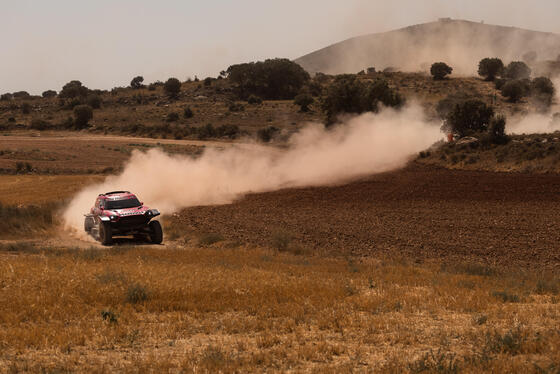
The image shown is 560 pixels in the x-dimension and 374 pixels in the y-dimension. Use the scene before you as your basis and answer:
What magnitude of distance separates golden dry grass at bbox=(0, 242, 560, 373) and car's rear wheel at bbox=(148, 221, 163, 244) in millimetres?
8377

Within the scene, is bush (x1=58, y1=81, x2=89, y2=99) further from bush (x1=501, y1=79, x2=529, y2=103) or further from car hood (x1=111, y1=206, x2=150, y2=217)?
car hood (x1=111, y1=206, x2=150, y2=217)

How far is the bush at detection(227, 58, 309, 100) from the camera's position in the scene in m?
132

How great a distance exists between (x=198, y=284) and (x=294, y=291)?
2625 mm

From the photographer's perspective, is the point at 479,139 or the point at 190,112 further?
the point at 190,112

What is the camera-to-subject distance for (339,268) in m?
21.2

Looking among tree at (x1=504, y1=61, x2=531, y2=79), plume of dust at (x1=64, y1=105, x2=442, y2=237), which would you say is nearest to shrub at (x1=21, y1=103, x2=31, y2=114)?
plume of dust at (x1=64, y1=105, x2=442, y2=237)

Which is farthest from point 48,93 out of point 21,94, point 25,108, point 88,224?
point 88,224

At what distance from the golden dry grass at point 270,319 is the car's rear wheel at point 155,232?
27.5 ft

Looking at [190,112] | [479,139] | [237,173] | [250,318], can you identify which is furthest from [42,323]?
[190,112]

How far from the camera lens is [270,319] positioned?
12.9m

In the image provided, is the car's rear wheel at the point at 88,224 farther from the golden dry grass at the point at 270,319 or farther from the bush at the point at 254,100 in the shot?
the bush at the point at 254,100

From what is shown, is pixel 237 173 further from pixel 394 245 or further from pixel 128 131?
pixel 128 131

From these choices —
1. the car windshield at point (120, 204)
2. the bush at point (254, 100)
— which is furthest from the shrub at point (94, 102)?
the car windshield at point (120, 204)

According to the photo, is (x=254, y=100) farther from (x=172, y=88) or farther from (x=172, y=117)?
(x=172, y=88)
